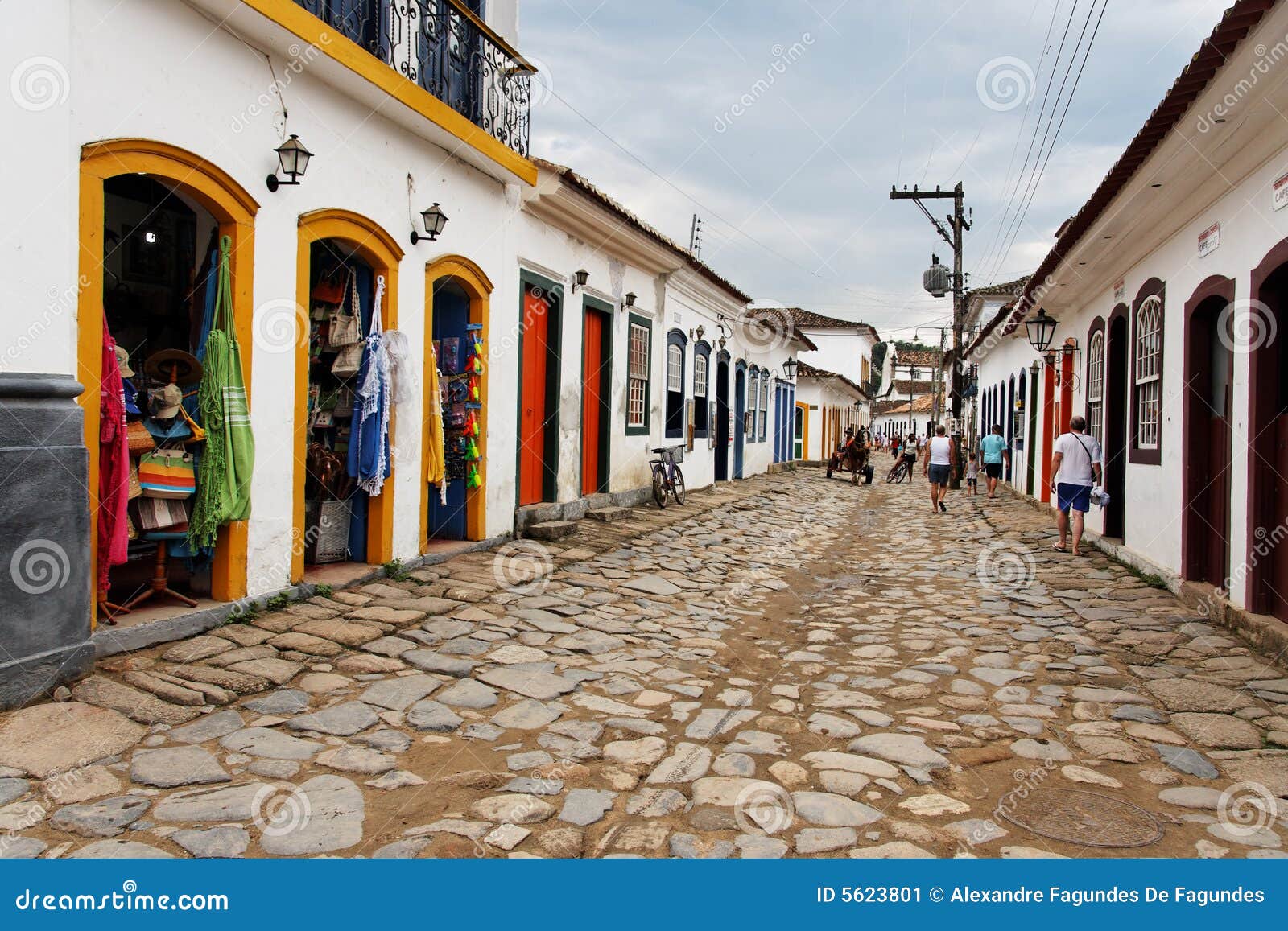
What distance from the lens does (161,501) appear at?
17.9ft

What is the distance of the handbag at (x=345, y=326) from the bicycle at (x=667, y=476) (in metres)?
6.67

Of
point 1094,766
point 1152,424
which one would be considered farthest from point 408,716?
point 1152,424

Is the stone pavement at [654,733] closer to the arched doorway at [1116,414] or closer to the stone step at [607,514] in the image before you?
the stone step at [607,514]

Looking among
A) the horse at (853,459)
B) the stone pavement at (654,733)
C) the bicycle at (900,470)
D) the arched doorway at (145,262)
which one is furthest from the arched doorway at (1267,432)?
the bicycle at (900,470)

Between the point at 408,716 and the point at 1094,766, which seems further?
the point at 408,716

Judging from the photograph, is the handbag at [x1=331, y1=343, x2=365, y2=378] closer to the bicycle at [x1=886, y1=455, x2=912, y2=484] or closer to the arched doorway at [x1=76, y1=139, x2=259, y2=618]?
the arched doorway at [x1=76, y1=139, x2=259, y2=618]

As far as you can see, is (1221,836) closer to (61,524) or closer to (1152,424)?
(61,524)

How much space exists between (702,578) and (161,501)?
4.91 meters

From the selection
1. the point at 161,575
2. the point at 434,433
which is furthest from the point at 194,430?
the point at 434,433

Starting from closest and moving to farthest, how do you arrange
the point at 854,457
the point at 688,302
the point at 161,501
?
the point at 161,501 → the point at 688,302 → the point at 854,457

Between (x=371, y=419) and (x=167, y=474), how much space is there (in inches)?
75.4

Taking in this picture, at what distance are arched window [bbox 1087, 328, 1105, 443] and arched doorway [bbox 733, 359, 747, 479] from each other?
908 cm

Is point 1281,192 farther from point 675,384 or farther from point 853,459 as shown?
point 853,459

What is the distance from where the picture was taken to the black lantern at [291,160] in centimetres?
589
